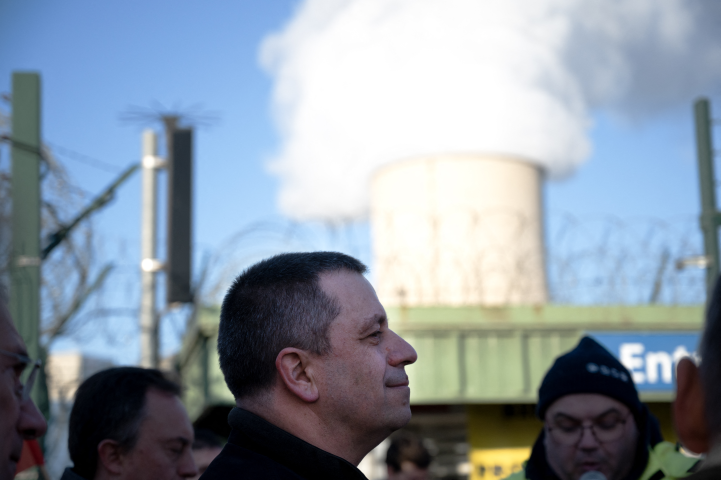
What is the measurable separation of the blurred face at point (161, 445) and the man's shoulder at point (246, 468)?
121 centimetres

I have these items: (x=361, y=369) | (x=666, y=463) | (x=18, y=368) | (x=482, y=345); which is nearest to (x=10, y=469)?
(x=18, y=368)

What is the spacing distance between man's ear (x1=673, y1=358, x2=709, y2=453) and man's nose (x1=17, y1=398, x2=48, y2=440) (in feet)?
5.93

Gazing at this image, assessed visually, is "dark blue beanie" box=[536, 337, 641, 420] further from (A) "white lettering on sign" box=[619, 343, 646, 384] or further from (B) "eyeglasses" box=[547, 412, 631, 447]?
(A) "white lettering on sign" box=[619, 343, 646, 384]

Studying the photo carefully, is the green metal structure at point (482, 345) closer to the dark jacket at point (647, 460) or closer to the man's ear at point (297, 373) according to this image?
the dark jacket at point (647, 460)

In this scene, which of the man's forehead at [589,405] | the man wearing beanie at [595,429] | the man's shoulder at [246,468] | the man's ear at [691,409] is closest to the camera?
the man's ear at [691,409]

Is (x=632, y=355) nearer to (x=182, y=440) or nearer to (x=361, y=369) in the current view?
(x=182, y=440)

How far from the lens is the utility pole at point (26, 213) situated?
221 inches

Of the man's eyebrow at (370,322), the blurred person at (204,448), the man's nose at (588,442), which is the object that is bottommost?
the blurred person at (204,448)

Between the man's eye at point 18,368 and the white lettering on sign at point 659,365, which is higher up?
the man's eye at point 18,368

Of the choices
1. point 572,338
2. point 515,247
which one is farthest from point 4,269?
point 515,247

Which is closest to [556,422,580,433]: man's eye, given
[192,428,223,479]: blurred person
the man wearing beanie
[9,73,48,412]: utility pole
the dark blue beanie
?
the man wearing beanie

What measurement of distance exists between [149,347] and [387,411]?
895 centimetres

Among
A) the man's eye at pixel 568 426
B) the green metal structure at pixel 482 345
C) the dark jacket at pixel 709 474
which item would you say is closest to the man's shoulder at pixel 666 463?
the man's eye at pixel 568 426

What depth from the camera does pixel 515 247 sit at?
16703mm
